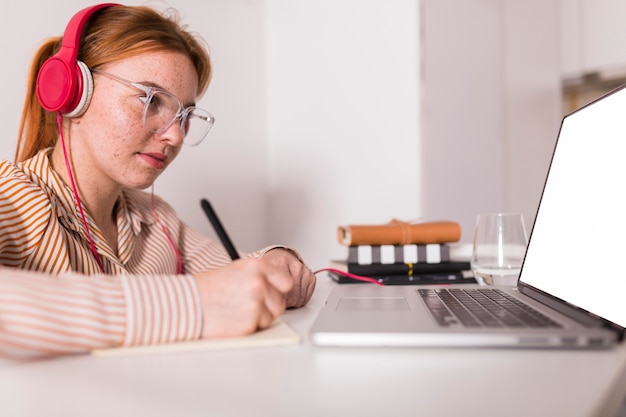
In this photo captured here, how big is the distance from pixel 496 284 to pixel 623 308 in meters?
0.45

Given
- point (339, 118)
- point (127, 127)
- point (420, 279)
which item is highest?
point (339, 118)

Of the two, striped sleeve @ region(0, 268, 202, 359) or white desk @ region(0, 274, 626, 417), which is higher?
striped sleeve @ region(0, 268, 202, 359)

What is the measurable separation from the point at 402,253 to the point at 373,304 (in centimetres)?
50

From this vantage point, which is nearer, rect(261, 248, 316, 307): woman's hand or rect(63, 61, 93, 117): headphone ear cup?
rect(261, 248, 316, 307): woman's hand

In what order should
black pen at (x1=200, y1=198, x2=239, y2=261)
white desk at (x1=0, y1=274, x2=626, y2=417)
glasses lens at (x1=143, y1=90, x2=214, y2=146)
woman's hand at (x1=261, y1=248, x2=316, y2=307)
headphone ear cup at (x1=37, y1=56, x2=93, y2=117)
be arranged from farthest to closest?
black pen at (x1=200, y1=198, x2=239, y2=261), glasses lens at (x1=143, y1=90, x2=214, y2=146), headphone ear cup at (x1=37, y1=56, x2=93, y2=117), woman's hand at (x1=261, y1=248, x2=316, y2=307), white desk at (x1=0, y1=274, x2=626, y2=417)

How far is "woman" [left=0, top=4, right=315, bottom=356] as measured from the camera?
0.51 metres

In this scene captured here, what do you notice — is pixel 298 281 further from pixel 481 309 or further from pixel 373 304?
pixel 481 309

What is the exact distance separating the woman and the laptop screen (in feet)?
1.09

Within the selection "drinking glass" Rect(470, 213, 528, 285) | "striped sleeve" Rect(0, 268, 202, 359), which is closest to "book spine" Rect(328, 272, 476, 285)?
"drinking glass" Rect(470, 213, 528, 285)

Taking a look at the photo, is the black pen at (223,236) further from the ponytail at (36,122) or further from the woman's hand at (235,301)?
the woman's hand at (235,301)

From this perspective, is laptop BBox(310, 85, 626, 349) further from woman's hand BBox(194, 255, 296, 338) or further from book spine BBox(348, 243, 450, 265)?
book spine BBox(348, 243, 450, 265)

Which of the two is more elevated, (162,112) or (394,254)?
(162,112)

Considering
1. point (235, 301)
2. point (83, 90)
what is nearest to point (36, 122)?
point (83, 90)

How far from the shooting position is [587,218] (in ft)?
2.17
